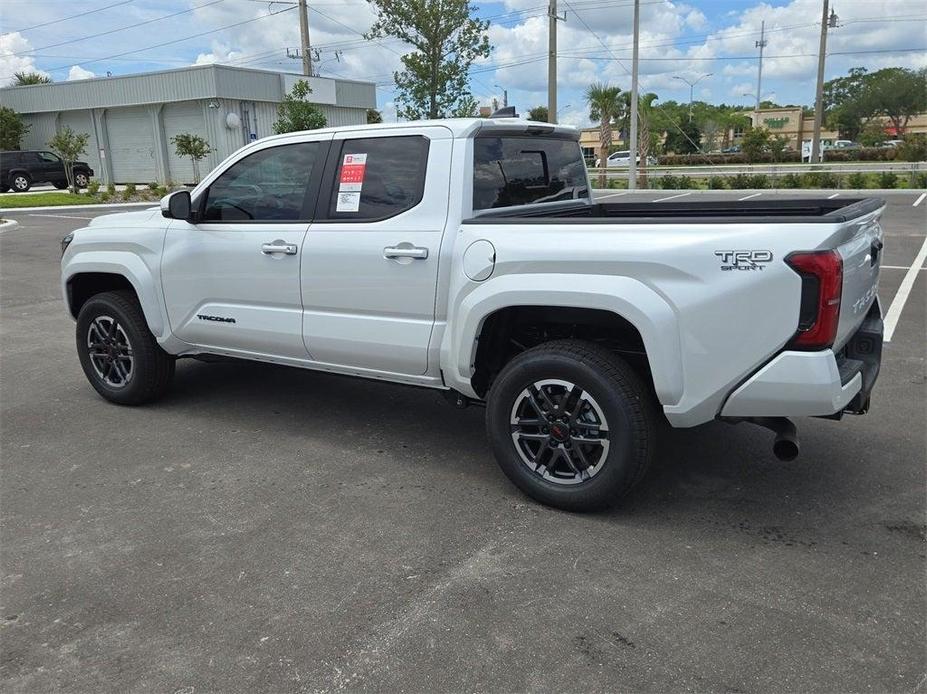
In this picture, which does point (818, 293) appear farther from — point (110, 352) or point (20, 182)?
point (20, 182)

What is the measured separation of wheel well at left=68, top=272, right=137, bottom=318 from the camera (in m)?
5.67

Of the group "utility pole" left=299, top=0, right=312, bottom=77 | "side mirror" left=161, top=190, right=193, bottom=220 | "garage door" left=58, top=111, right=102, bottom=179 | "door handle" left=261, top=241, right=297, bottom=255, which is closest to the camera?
"door handle" left=261, top=241, right=297, bottom=255

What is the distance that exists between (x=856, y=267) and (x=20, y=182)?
37338mm

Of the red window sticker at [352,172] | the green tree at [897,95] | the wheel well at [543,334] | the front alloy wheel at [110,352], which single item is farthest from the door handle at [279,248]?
the green tree at [897,95]

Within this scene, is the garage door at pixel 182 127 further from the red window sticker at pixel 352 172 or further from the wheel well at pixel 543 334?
the wheel well at pixel 543 334

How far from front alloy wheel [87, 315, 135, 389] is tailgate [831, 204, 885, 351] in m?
4.43

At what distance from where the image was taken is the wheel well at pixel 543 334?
382cm

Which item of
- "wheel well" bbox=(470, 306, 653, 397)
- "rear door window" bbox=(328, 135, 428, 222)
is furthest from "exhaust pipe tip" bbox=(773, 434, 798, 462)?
"rear door window" bbox=(328, 135, 428, 222)

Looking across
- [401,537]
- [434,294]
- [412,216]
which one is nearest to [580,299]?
[434,294]

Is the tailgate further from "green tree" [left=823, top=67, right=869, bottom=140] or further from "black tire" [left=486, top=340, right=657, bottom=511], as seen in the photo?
"green tree" [left=823, top=67, right=869, bottom=140]

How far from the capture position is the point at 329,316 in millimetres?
4492

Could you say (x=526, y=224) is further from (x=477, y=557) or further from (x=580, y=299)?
(x=477, y=557)

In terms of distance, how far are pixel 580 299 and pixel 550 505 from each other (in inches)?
40.9

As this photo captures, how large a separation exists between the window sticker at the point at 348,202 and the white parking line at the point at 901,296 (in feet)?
16.4
